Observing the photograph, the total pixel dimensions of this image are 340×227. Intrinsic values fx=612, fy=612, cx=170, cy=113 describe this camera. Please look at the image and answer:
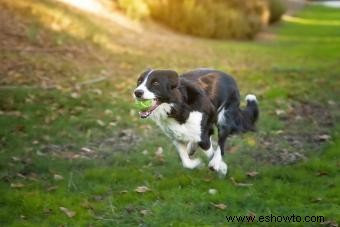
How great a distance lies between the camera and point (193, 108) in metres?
7.85

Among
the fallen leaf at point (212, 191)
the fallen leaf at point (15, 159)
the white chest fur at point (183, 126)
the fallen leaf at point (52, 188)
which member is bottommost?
the fallen leaf at point (15, 159)

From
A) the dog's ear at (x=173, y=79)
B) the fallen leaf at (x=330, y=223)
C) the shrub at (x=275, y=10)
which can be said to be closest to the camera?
the fallen leaf at (x=330, y=223)

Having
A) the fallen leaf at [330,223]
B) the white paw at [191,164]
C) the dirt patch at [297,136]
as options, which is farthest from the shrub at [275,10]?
the fallen leaf at [330,223]

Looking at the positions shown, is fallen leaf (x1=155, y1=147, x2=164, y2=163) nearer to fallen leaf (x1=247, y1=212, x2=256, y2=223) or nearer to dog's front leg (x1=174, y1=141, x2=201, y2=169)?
dog's front leg (x1=174, y1=141, x2=201, y2=169)

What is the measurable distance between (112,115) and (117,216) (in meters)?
5.24

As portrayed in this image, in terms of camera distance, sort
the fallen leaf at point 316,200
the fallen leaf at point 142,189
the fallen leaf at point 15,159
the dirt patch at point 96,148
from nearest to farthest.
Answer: the fallen leaf at point 316,200 → the fallen leaf at point 142,189 → the fallen leaf at point 15,159 → the dirt patch at point 96,148

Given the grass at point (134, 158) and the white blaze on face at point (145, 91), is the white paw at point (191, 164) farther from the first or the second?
the white blaze on face at point (145, 91)

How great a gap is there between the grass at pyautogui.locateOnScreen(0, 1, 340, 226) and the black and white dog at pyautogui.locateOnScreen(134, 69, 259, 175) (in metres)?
0.50

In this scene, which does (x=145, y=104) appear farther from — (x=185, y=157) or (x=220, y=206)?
(x=220, y=206)

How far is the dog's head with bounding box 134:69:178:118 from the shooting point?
7074 mm

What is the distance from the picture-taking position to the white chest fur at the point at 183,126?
305 inches

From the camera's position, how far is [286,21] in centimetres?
4116

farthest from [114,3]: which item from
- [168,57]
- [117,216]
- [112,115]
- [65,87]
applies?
[117,216]

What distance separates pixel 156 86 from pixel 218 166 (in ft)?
5.71
